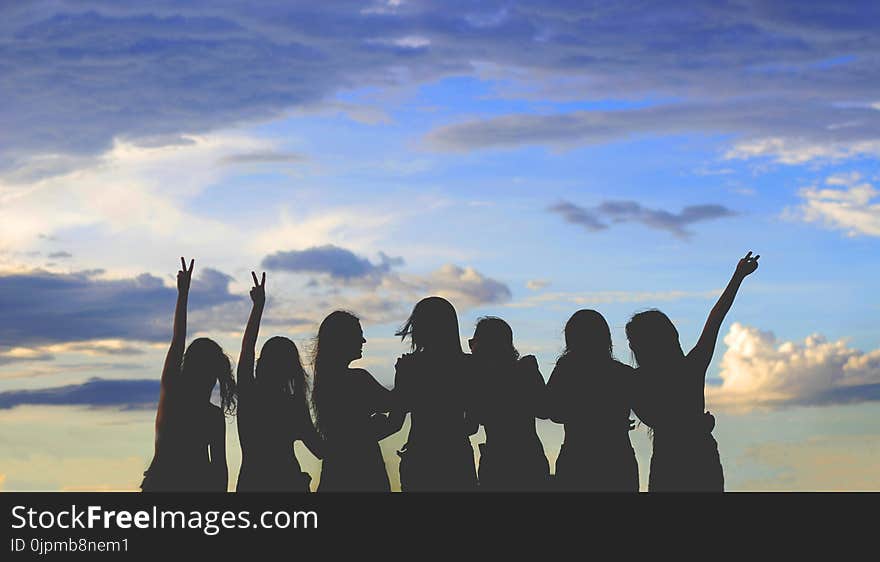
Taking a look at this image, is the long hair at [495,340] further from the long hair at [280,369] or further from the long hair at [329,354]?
the long hair at [280,369]

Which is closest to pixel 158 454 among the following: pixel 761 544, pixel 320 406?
pixel 320 406

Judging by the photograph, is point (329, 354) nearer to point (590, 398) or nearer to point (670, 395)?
point (590, 398)

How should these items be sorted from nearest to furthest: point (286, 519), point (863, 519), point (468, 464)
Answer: point (863, 519), point (286, 519), point (468, 464)

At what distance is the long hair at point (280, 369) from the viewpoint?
485 inches

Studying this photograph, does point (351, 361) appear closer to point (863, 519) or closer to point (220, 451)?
point (220, 451)

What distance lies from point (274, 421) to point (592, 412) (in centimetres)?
334

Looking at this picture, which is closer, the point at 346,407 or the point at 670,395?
the point at 346,407

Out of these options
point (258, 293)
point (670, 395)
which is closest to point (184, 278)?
point (258, 293)

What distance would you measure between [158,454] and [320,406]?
1935mm

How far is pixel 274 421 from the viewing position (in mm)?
12312

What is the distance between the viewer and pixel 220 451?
12.6 meters

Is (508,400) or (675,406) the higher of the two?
(508,400)

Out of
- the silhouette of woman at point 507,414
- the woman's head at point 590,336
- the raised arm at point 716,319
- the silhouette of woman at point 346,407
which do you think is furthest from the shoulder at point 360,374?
the raised arm at point 716,319

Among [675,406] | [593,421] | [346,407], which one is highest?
[346,407]
